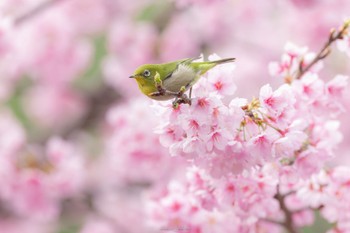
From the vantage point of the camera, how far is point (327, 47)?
6.34 feet

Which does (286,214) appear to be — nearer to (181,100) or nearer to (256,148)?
(256,148)

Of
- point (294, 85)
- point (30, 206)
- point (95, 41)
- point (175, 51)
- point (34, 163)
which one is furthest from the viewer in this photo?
point (95, 41)

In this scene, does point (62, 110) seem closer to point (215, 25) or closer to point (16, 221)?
point (16, 221)

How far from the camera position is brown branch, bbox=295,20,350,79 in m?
1.92

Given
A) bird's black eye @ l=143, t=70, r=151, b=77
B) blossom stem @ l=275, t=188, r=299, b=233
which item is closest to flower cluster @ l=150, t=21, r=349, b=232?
blossom stem @ l=275, t=188, r=299, b=233

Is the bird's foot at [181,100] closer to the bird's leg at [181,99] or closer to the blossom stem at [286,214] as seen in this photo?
the bird's leg at [181,99]

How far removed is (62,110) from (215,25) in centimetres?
197

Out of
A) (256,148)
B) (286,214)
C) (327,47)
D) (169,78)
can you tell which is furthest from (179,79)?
(286,214)

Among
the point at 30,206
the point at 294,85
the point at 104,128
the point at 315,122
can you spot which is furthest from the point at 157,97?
the point at 104,128

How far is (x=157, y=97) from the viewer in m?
1.71

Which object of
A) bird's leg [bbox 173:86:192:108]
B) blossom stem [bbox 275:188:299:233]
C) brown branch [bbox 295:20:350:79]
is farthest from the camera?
blossom stem [bbox 275:188:299:233]

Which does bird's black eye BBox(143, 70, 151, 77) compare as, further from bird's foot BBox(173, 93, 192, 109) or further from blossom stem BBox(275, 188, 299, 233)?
blossom stem BBox(275, 188, 299, 233)

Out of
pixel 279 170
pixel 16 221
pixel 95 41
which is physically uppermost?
pixel 95 41

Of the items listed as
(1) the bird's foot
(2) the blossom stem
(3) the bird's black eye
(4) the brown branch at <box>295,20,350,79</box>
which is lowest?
(2) the blossom stem
